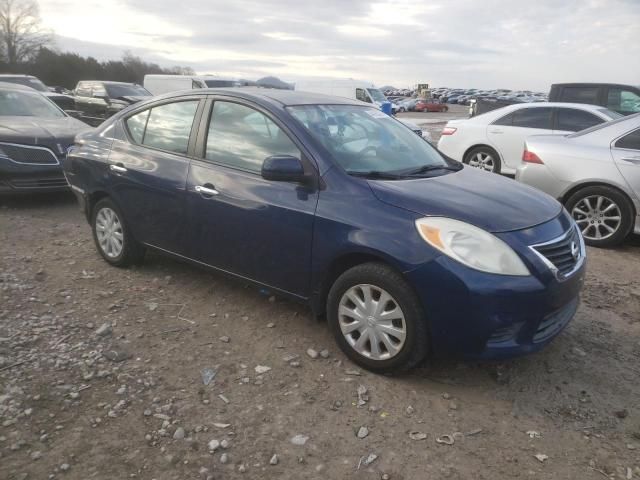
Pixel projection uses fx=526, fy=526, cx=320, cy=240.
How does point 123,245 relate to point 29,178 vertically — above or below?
below

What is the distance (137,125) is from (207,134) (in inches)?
36.9

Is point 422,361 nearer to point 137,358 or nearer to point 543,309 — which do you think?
point 543,309

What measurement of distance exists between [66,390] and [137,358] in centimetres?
46

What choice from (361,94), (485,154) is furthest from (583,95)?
(361,94)

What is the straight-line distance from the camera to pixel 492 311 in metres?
2.73

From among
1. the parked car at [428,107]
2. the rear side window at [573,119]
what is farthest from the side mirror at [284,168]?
the parked car at [428,107]

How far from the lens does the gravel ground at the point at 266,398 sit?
245cm

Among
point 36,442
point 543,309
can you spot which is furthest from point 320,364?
point 36,442

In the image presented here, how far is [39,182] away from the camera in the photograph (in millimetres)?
6754

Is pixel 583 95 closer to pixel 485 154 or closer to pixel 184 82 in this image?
pixel 485 154

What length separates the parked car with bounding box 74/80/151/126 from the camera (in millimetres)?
16359

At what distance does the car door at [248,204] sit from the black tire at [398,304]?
11.0 inches

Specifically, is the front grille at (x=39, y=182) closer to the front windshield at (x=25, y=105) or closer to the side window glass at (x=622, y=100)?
the front windshield at (x=25, y=105)

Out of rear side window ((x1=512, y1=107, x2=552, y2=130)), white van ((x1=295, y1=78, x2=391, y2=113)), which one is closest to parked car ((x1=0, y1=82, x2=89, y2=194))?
rear side window ((x1=512, y1=107, x2=552, y2=130))
